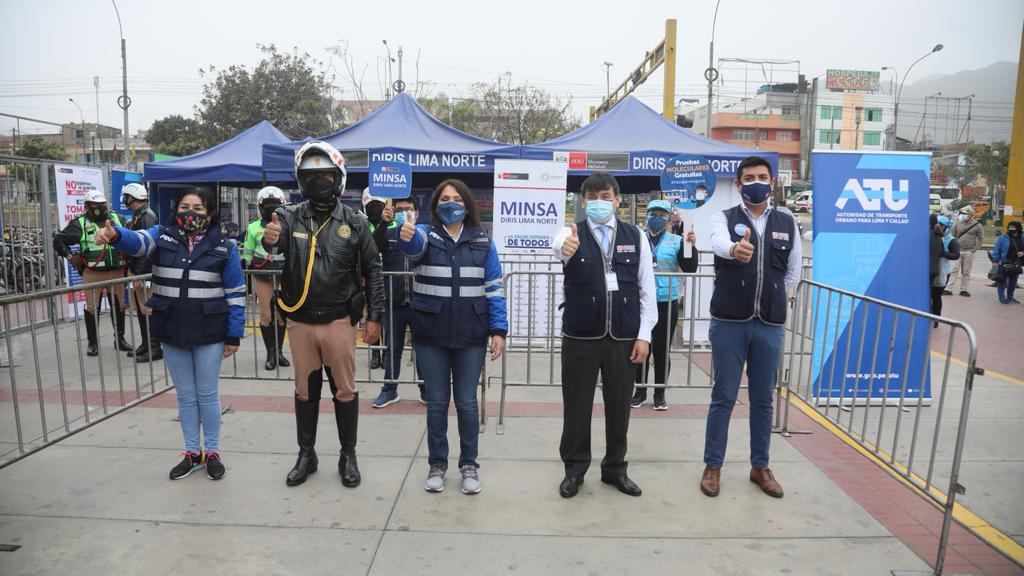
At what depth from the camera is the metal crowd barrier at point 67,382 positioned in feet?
14.3

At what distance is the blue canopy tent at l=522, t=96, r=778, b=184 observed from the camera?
32.6ft

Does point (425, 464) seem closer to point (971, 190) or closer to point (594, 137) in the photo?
point (594, 137)

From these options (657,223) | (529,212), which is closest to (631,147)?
(529,212)

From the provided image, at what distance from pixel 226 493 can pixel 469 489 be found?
1529 mm

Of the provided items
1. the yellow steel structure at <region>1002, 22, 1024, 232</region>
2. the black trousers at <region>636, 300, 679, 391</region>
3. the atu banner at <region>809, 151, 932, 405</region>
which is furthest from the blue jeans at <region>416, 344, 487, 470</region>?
the yellow steel structure at <region>1002, 22, 1024, 232</region>

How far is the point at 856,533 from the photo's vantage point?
3.74 metres

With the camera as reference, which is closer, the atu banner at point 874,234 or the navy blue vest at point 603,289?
the navy blue vest at point 603,289

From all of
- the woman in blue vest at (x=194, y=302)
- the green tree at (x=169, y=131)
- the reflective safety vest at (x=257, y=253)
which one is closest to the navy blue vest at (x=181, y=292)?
the woman in blue vest at (x=194, y=302)

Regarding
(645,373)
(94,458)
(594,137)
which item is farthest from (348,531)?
(594,137)

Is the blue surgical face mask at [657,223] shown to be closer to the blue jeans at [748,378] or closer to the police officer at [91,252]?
the blue jeans at [748,378]

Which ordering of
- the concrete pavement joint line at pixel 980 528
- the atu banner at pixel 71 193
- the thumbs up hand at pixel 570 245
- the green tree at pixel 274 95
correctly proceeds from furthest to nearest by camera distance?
1. the green tree at pixel 274 95
2. the atu banner at pixel 71 193
3. the thumbs up hand at pixel 570 245
4. the concrete pavement joint line at pixel 980 528

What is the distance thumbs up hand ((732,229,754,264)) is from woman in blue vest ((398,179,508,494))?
1.46 m

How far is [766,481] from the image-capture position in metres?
4.28

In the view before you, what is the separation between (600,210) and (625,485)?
177 centimetres
